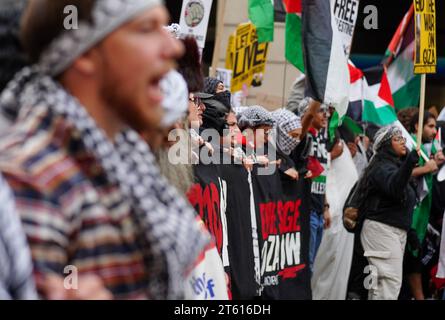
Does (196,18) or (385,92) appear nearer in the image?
(196,18)

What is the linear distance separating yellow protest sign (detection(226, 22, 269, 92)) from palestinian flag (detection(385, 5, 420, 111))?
1.90 m

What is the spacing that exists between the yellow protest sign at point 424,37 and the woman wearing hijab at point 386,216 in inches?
35.5

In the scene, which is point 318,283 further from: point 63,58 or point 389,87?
point 63,58

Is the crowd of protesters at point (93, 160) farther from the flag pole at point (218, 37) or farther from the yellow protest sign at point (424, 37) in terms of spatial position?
the yellow protest sign at point (424, 37)

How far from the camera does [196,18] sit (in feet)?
31.2

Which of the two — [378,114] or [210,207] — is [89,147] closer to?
[210,207]

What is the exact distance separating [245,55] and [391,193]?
2571 millimetres

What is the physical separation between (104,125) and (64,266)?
28 centimetres

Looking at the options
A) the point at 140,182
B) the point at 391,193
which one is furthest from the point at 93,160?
the point at 391,193

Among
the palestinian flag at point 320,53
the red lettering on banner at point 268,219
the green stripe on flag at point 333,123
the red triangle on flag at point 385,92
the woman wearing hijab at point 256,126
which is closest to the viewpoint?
the red lettering on banner at point 268,219

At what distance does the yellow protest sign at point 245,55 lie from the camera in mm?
10875

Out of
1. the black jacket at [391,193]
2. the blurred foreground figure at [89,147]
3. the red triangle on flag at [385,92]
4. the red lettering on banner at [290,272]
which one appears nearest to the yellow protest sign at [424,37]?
the red triangle on flag at [385,92]

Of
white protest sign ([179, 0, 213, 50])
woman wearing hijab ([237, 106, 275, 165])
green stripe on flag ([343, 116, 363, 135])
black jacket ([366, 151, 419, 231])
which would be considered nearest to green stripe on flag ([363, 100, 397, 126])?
green stripe on flag ([343, 116, 363, 135])
